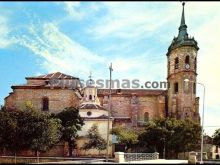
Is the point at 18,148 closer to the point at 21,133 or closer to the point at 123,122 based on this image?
the point at 21,133

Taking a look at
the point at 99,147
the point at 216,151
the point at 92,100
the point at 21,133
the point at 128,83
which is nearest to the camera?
the point at 21,133

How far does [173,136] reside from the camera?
2186 inches

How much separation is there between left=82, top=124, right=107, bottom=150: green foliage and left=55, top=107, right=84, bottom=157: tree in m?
1.99

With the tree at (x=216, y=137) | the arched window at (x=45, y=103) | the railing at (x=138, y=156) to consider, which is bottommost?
the railing at (x=138, y=156)

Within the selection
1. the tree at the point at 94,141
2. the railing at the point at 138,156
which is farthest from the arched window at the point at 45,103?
the railing at the point at 138,156

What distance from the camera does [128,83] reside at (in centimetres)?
7088

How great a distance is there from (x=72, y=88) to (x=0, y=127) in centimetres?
1857

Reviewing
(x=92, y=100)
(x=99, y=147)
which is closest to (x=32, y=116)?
(x=99, y=147)

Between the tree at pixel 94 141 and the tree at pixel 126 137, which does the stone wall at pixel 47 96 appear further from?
the tree at pixel 126 137

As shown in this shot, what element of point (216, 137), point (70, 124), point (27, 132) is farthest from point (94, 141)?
point (216, 137)

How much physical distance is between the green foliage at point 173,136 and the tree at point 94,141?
224 inches

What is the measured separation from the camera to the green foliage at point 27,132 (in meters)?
48.5

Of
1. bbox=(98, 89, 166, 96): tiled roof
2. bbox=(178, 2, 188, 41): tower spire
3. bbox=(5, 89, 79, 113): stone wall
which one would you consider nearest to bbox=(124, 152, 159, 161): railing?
bbox=(5, 89, 79, 113): stone wall

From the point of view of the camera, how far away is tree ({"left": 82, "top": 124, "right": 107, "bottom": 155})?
57.2 meters
